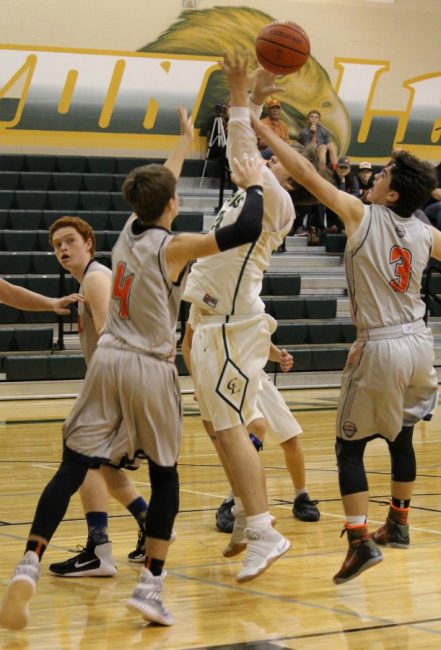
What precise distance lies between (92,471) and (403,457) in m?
1.36

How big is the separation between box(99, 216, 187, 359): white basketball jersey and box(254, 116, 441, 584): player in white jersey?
0.88 m

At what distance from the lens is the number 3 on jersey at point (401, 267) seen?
4.65m

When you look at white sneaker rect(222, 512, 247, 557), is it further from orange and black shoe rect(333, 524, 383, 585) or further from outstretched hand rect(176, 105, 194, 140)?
outstretched hand rect(176, 105, 194, 140)

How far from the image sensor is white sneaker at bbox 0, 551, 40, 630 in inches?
141

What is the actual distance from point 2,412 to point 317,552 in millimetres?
5539

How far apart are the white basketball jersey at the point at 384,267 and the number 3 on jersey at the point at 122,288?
3.56ft

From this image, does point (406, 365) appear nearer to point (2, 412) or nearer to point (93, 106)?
point (2, 412)

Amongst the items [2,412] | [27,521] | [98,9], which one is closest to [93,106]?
[98,9]

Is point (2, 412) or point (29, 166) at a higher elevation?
point (29, 166)

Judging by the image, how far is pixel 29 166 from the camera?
15180mm

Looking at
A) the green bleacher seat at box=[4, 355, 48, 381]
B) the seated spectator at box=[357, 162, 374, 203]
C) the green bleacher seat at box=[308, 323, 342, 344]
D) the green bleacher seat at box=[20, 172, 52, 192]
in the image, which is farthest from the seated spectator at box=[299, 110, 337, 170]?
the green bleacher seat at box=[4, 355, 48, 381]

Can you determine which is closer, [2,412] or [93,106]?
[2,412]

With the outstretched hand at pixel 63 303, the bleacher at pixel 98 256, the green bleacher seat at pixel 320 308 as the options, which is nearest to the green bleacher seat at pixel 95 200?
the bleacher at pixel 98 256

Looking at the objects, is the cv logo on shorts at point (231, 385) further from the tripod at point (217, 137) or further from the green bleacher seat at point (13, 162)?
the tripod at point (217, 137)
